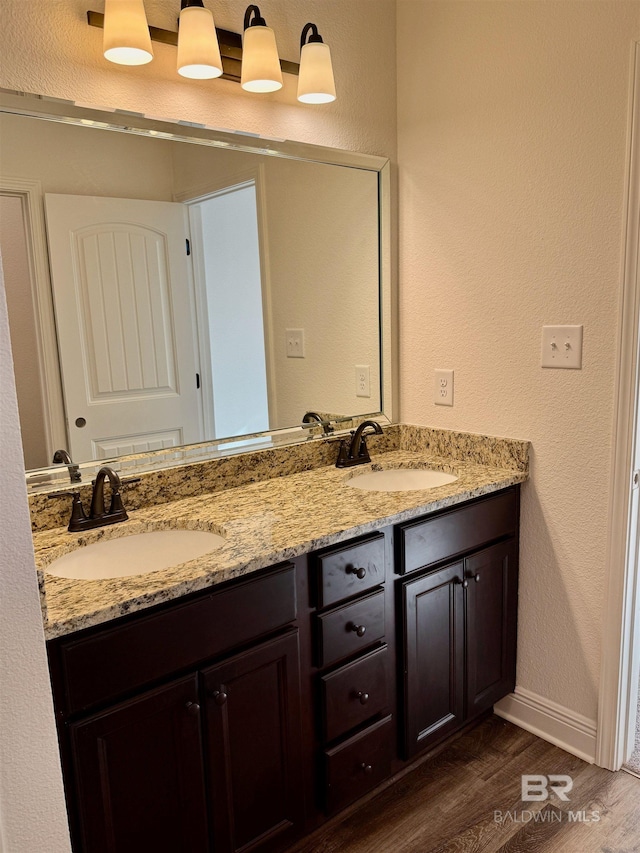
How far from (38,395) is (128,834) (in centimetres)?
98

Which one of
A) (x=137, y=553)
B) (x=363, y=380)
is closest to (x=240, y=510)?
(x=137, y=553)

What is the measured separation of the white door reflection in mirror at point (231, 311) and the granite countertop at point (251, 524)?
226mm

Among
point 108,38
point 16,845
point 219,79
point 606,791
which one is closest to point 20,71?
point 108,38

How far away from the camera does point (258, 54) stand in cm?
176


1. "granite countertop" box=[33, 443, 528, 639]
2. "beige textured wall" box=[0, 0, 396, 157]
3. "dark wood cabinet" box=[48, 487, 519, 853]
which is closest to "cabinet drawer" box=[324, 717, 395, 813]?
"dark wood cabinet" box=[48, 487, 519, 853]

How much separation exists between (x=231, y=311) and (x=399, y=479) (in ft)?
2.56

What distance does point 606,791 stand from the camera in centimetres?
185

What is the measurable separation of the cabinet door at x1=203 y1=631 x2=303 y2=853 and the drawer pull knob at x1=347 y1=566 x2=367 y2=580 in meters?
0.21

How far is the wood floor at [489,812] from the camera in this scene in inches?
65.9

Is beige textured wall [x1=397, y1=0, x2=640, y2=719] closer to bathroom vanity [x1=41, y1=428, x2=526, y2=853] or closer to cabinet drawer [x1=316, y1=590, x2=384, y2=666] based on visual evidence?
bathroom vanity [x1=41, y1=428, x2=526, y2=853]

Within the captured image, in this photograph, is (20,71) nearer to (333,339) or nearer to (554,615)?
(333,339)

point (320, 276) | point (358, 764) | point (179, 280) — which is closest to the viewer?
point (358, 764)

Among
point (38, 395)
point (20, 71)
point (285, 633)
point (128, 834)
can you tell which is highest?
point (20, 71)

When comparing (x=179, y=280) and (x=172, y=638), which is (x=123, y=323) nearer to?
(x=179, y=280)
